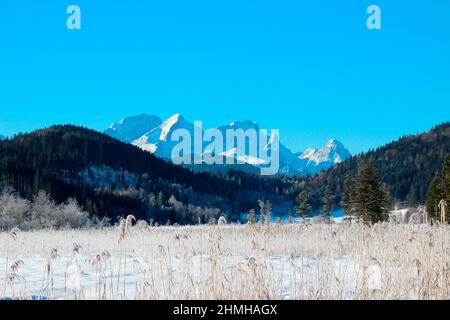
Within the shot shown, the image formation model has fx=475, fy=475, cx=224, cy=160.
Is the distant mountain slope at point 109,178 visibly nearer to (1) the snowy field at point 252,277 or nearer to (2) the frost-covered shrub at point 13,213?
(2) the frost-covered shrub at point 13,213

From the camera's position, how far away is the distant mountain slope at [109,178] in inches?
3910

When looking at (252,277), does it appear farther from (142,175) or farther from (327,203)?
(142,175)

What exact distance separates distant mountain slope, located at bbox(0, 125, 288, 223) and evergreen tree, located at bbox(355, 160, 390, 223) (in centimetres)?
6327

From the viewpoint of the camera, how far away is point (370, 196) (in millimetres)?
35594

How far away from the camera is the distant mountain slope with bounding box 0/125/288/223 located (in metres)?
99.3

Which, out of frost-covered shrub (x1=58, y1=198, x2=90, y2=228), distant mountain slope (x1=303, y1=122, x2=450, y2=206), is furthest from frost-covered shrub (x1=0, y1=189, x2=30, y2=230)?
distant mountain slope (x1=303, y1=122, x2=450, y2=206)

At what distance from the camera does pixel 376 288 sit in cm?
514

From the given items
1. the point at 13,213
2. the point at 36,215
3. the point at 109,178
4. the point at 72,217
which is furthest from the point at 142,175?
the point at 13,213

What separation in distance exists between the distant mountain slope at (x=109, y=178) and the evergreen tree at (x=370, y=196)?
63.3 m

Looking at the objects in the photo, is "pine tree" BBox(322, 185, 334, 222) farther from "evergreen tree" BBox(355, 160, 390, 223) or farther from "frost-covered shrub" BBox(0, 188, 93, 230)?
"frost-covered shrub" BBox(0, 188, 93, 230)

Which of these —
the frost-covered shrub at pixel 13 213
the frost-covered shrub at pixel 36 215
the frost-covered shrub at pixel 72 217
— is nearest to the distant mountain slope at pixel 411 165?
the frost-covered shrub at pixel 72 217

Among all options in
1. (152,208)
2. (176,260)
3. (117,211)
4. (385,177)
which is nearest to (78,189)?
(117,211)
